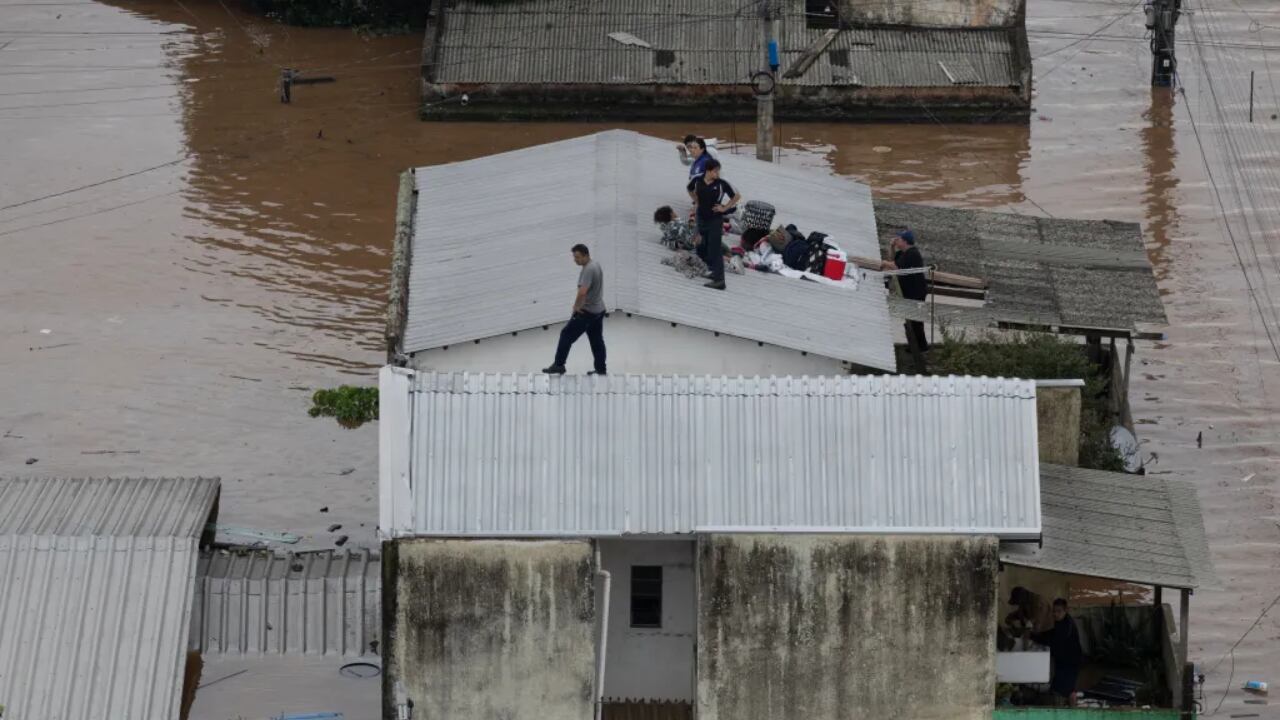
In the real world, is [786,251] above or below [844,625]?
above

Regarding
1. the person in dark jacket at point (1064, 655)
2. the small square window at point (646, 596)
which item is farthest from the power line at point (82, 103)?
the person in dark jacket at point (1064, 655)

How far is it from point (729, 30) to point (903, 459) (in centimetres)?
1913

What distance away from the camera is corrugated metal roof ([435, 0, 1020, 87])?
3244 centimetres

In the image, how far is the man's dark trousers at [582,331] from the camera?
52.5 feet

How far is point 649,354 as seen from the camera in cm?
1678

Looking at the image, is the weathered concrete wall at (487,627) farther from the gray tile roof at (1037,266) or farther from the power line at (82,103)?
the power line at (82,103)

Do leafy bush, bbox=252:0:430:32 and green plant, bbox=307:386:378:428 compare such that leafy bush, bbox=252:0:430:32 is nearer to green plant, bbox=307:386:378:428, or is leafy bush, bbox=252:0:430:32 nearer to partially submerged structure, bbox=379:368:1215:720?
green plant, bbox=307:386:378:428

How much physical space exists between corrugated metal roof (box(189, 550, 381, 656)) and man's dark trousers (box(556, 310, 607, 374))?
2.37m

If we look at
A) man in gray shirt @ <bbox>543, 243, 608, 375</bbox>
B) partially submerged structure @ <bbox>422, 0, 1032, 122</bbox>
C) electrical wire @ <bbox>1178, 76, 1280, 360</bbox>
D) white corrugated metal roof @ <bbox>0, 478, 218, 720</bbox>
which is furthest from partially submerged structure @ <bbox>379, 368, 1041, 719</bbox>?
partially submerged structure @ <bbox>422, 0, 1032, 122</bbox>

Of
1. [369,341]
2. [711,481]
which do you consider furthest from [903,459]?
[369,341]

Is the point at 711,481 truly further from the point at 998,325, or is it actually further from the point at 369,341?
the point at 369,341

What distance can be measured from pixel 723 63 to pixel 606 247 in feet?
50.0

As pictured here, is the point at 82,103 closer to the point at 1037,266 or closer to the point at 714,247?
the point at 1037,266

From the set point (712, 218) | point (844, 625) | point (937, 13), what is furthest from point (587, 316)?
point (937, 13)
